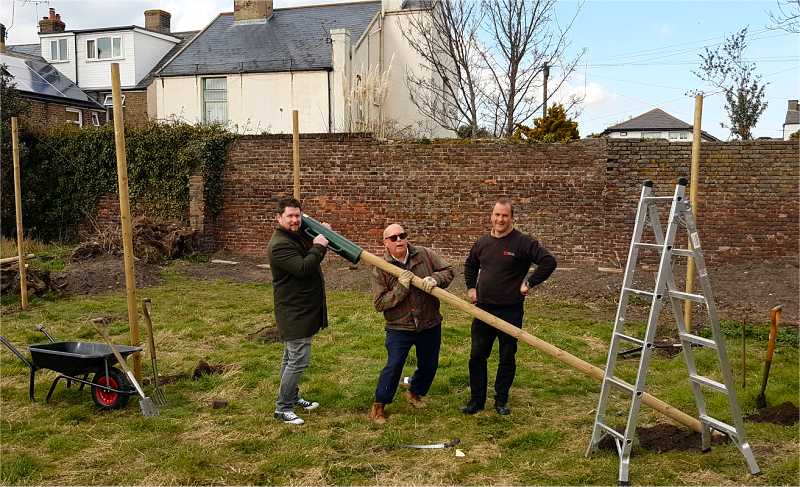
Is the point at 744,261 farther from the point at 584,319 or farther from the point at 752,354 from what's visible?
the point at 752,354

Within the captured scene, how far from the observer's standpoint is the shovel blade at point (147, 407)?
5.50m

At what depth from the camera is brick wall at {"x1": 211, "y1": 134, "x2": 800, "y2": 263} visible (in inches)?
470

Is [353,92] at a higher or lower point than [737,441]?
higher

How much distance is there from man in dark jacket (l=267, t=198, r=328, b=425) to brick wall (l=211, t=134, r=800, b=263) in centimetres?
847

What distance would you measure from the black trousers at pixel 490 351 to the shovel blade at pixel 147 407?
108 inches

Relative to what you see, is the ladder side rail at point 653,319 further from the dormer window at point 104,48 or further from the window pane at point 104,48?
the window pane at point 104,48

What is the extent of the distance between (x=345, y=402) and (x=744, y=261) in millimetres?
9254

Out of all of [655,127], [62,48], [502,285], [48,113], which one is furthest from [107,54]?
[655,127]

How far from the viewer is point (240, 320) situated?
944 centimetres

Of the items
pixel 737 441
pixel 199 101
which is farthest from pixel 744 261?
pixel 199 101

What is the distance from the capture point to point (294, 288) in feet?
17.3

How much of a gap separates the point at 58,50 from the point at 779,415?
32554mm

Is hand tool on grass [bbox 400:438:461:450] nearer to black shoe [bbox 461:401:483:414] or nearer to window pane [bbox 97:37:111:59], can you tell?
black shoe [bbox 461:401:483:414]

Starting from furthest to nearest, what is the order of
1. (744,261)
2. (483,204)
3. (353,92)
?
(353,92) → (483,204) → (744,261)
